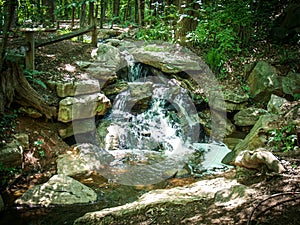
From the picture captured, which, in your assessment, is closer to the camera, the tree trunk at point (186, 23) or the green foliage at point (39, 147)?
the green foliage at point (39, 147)

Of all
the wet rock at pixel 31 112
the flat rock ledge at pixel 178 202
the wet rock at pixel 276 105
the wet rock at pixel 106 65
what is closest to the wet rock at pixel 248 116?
the wet rock at pixel 276 105

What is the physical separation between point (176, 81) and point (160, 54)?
1.26 m

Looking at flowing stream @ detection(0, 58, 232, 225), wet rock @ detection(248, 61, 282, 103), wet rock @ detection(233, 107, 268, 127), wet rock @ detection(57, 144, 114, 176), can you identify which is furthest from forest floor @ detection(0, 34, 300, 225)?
wet rock @ detection(233, 107, 268, 127)

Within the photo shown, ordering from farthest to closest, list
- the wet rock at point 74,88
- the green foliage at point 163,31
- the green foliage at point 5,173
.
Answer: the green foliage at point 163,31
the wet rock at point 74,88
the green foliage at point 5,173

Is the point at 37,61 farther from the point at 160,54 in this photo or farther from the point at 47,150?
the point at 160,54

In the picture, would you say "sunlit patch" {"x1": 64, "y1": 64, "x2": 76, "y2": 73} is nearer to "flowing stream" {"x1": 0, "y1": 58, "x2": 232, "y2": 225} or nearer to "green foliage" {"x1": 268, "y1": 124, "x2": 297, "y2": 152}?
"flowing stream" {"x1": 0, "y1": 58, "x2": 232, "y2": 225}

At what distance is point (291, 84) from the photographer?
792 cm

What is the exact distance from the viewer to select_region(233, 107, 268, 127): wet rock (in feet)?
25.2

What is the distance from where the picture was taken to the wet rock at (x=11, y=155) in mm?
5152

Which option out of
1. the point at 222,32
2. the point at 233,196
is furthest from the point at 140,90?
the point at 233,196

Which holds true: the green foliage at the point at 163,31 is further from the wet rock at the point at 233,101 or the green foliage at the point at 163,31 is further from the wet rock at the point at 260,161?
the wet rock at the point at 260,161

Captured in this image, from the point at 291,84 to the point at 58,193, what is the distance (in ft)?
23.1

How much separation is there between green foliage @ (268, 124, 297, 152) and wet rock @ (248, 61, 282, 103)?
Answer: 319 cm

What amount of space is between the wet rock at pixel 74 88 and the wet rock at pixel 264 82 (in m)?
4.90
